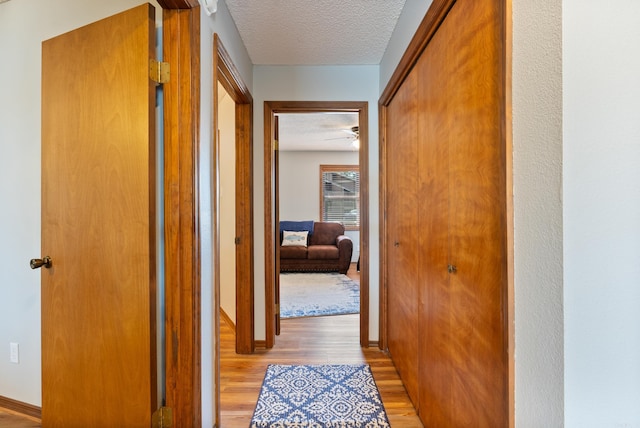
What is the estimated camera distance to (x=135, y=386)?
123 cm

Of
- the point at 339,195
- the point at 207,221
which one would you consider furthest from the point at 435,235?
the point at 339,195

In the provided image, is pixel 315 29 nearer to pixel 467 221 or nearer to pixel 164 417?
pixel 467 221

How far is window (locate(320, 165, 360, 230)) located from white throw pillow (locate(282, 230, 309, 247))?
848 millimetres

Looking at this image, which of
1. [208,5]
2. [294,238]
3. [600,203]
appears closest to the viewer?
[600,203]

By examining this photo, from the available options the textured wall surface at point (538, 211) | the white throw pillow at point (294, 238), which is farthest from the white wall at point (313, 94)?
the white throw pillow at point (294, 238)

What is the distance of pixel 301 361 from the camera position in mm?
2291

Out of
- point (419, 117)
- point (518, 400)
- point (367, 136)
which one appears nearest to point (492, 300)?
point (518, 400)

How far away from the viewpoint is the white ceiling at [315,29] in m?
1.77

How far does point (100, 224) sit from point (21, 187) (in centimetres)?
84

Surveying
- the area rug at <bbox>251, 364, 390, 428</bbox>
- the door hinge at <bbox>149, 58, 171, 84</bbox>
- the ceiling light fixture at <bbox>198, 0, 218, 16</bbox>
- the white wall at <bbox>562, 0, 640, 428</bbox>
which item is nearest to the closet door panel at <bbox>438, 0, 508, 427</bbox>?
the white wall at <bbox>562, 0, 640, 428</bbox>

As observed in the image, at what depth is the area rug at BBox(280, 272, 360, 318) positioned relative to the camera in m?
3.39

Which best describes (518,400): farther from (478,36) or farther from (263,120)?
(263,120)

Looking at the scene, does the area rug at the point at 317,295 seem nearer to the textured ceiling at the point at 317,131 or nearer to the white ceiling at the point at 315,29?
the textured ceiling at the point at 317,131

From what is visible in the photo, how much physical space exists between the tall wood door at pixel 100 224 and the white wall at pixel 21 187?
0.41 metres
